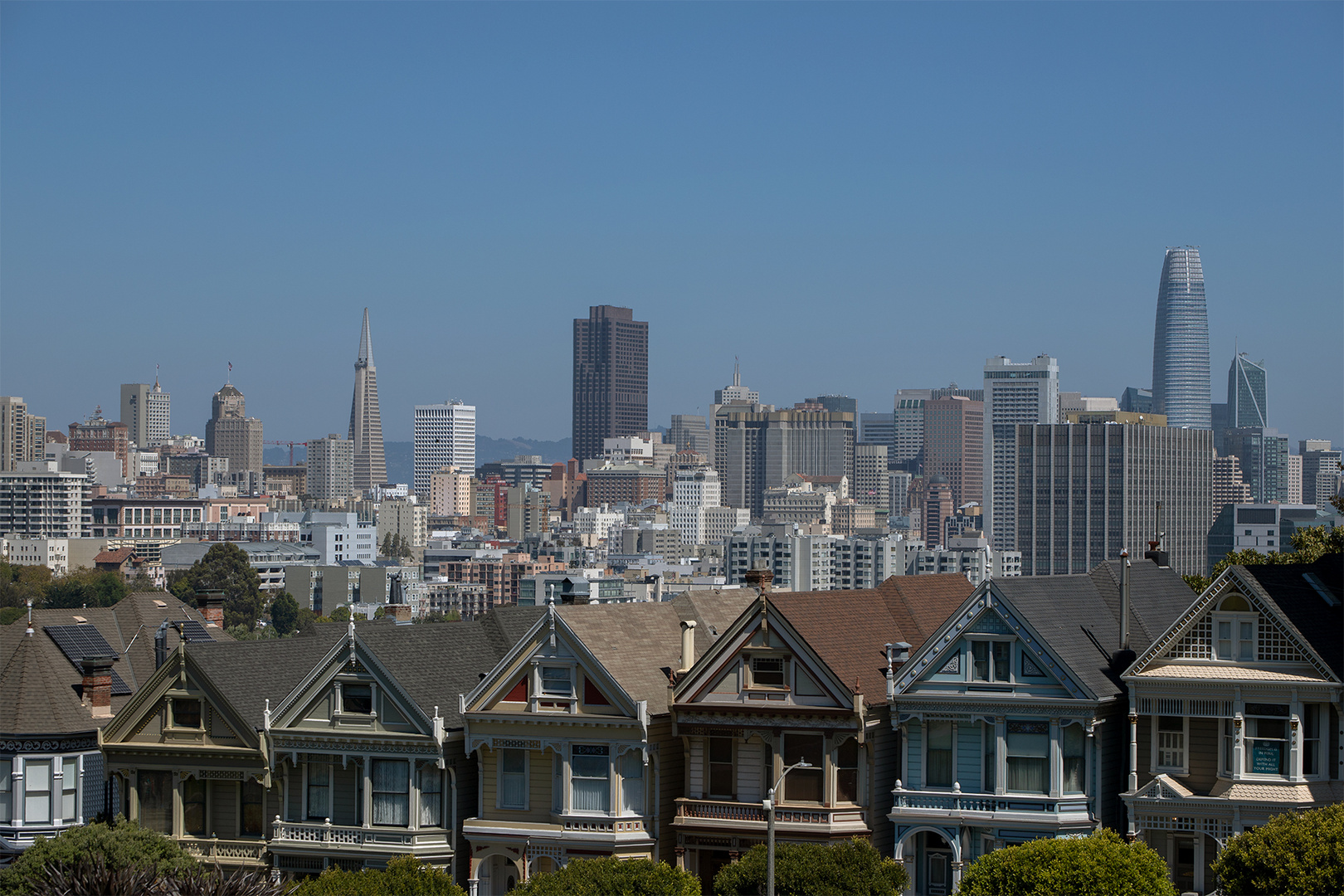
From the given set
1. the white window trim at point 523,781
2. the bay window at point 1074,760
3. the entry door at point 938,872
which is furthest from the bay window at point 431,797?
the bay window at point 1074,760

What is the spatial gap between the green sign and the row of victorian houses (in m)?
0.04

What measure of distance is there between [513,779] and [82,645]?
12.5 meters

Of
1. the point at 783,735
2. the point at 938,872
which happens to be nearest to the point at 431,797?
the point at 783,735

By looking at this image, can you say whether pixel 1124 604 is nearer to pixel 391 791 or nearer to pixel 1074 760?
pixel 1074 760

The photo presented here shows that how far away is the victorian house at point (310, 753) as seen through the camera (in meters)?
44.9

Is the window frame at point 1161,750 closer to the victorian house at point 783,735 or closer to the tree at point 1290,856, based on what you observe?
the tree at point 1290,856

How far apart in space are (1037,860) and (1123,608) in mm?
7282

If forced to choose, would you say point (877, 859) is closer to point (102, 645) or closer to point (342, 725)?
point (342, 725)

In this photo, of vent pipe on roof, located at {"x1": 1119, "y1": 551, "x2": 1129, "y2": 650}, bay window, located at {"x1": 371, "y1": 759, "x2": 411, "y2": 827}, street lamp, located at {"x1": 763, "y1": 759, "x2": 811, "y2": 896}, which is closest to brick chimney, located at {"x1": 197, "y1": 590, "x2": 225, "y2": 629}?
bay window, located at {"x1": 371, "y1": 759, "x2": 411, "y2": 827}

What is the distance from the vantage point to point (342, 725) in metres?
45.4

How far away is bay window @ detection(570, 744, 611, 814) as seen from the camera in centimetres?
4369

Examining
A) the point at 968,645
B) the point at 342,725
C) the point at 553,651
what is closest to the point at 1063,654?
the point at 968,645

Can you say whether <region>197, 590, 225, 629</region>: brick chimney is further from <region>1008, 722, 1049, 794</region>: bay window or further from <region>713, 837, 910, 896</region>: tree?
<region>1008, 722, 1049, 794</region>: bay window

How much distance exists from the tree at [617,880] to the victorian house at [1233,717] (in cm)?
884
